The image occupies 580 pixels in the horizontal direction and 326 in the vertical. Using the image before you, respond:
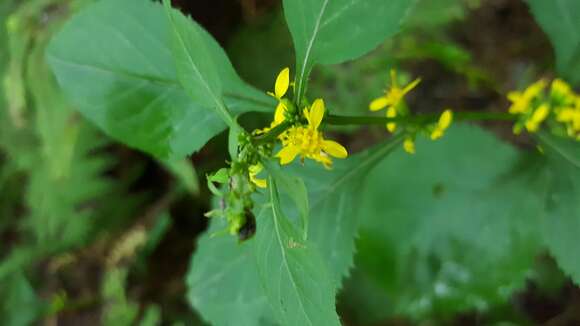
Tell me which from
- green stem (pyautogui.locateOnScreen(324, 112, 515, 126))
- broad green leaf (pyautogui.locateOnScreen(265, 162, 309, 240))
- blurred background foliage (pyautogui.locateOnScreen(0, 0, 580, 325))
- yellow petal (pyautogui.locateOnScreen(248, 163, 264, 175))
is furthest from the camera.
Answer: blurred background foliage (pyautogui.locateOnScreen(0, 0, 580, 325))

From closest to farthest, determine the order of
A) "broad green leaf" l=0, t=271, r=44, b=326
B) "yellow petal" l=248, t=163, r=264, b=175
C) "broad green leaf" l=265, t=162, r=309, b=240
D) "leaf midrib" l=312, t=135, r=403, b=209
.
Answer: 1. "broad green leaf" l=265, t=162, r=309, b=240
2. "yellow petal" l=248, t=163, r=264, b=175
3. "leaf midrib" l=312, t=135, r=403, b=209
4. "broad green leaf" l=0, t=271, r=44, b=326

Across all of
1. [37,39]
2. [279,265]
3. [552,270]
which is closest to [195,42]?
[279,265]

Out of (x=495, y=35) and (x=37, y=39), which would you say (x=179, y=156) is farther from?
(x=495, y=35)

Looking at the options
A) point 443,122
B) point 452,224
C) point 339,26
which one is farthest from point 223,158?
point 339,26

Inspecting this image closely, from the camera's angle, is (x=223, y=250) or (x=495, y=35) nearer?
(x=223, y=250)

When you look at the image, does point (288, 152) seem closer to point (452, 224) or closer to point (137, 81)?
point (137, 81)

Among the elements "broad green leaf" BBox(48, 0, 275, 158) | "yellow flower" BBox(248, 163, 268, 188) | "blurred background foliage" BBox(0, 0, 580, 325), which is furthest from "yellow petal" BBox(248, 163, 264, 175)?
"blurred background foliage" BBox(0, 0, 580, 325)

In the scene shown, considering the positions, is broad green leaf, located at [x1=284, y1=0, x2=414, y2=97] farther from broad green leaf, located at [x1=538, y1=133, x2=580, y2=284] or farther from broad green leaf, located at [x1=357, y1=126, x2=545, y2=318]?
broad green leaf, located at [x1=357, y1=126, x2=545, y2=318]

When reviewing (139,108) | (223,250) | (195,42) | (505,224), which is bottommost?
(505,224)
